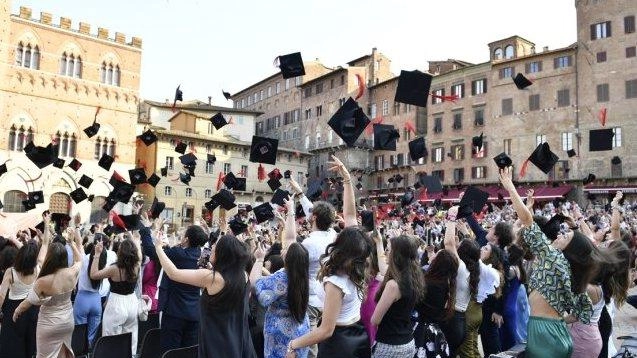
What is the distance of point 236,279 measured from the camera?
369 centimetres

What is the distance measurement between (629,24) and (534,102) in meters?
8.16

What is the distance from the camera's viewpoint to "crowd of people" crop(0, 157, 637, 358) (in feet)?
11.5

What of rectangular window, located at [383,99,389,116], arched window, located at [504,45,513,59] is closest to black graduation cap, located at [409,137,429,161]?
arched window, located at [504,45,513,59]

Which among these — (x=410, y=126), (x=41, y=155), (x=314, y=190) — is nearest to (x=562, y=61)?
(x=410, y=126)

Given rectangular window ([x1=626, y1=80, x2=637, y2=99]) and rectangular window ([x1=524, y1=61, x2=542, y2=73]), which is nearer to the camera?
rectangular window ([x1=626, y1=80, x2=637, y2=99])

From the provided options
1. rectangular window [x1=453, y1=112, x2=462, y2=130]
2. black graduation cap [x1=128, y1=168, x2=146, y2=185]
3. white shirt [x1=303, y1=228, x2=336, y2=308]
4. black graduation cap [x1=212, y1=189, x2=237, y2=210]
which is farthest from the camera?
rectangular window [x1=453, y1=112, x2=462, y2=130]

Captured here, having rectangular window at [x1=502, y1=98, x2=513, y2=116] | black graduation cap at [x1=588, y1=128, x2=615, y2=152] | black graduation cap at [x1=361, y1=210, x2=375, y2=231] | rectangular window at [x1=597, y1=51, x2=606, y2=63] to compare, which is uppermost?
rectangular window at [x1=597, y1=51, x2=606, y2=63]

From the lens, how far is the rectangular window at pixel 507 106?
40.6 metres

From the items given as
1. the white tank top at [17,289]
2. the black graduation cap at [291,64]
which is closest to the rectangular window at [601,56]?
the black graduation cap at [291,64]

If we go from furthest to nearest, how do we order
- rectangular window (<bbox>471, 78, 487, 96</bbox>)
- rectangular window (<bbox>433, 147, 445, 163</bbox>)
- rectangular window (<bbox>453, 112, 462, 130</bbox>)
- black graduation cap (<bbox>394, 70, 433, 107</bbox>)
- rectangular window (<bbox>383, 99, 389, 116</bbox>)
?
rectangular window (<bbox>383, 99, 389, 116</bbox>)
rectangular window (<bbox>433, 147, 445, 163</bbox>)
rectangular window (<bbox>453, 112, 462, 130</bbox>)
rectangular window (<bbox>471, 78, 487, 96</bbox>)
black graduation cap (<bbox>394, 70, 433, 107</bbox>)

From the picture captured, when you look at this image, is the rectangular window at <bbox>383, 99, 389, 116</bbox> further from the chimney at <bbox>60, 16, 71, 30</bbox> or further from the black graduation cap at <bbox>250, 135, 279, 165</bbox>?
the black graduation cap at <bbox>250, 135, 279, 165</bbox>

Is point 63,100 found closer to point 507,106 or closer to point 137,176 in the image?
point 137,176

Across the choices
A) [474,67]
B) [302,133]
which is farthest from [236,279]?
[302,133]

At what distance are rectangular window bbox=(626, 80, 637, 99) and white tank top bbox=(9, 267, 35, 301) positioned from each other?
3944cm
